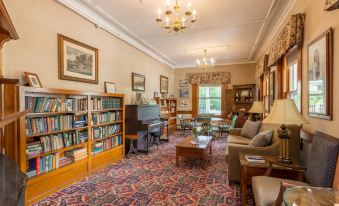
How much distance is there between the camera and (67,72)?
10.8 ft

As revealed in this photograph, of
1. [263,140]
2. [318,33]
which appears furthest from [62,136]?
[318,33]

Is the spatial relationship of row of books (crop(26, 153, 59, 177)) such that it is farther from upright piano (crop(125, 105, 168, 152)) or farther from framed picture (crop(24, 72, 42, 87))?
upright piano (crop(125, 105, 168, 152))

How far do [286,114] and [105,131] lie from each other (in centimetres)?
327

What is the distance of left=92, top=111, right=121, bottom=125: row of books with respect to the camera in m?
3.70

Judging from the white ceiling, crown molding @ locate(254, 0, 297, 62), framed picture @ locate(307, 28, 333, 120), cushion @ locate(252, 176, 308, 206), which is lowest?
cushion @ locate(252, 176, 308, 206)

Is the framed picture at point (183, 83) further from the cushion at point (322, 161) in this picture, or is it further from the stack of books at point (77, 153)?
the cushion at point (322, 161)

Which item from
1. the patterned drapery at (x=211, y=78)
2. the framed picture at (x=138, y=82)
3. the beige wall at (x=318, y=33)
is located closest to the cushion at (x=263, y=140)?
the beige wall at (x=318, y=33)

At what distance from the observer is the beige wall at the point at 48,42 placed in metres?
2.51

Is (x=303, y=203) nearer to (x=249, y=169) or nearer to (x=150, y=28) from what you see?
(x=249, y=169)

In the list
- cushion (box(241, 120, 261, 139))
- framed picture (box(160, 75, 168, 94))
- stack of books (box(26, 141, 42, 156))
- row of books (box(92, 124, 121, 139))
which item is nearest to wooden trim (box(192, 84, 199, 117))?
framed picture (box(160, 75, 168, 94))

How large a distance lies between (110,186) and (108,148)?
1.19 metres

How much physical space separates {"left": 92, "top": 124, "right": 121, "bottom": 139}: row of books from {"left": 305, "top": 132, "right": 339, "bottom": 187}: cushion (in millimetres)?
3373

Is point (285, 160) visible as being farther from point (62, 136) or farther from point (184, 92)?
point (184, 92)

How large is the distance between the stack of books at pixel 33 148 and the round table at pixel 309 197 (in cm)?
289
